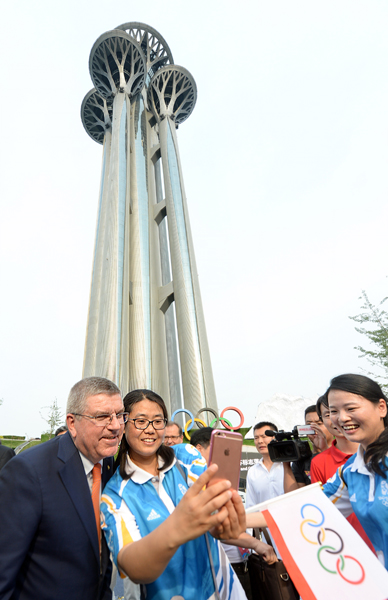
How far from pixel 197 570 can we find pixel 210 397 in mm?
19107

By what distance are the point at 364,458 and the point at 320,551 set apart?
0.54 metres

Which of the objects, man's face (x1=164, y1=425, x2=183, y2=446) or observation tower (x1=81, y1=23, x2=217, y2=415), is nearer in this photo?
man's face (x1=164, y1=425, x2=183, y2=446)

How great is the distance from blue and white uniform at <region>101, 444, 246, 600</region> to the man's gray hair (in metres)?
0.40

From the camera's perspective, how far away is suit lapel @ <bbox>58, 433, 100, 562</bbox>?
5.52 ft

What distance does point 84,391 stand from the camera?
6.20 ft

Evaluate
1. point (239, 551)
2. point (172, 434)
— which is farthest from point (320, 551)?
point (172, 434)

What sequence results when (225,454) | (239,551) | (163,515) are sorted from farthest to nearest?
(239,551) → (163,515) → (225,454)

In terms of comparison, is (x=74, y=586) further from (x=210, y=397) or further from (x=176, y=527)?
(x=210, y=397)

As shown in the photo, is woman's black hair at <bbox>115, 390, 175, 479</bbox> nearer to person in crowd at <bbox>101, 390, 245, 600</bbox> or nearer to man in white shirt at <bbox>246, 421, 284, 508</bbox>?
person in crowd at <bbox>101, 390, 245, 600</bbox>

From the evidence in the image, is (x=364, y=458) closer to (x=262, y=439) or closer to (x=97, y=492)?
(x=97, y=492)

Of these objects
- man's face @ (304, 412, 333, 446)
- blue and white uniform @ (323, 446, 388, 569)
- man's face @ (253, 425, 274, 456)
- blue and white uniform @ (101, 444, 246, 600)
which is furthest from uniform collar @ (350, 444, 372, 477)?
man's face @ (253, 425, 274, 456)

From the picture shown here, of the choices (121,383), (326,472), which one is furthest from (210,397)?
(326,472)

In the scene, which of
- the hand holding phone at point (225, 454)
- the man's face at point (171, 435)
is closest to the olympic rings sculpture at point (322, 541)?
the hand holding phone at point (225, 454)

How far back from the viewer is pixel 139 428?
193cm
